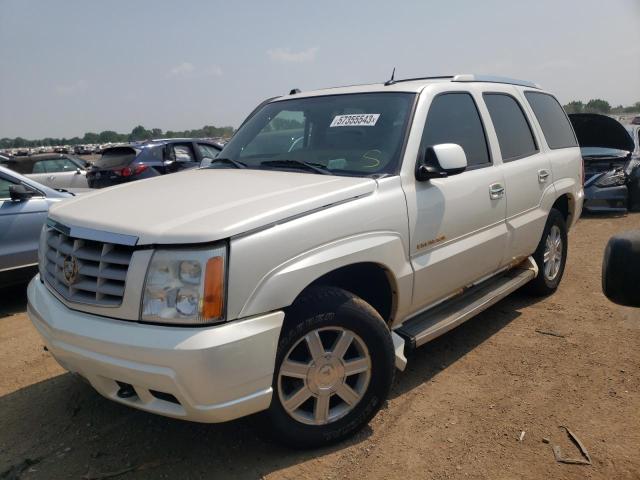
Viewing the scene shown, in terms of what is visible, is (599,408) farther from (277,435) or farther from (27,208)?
(27,208)

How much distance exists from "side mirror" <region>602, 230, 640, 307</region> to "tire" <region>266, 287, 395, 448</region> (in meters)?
1.41

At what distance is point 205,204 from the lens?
2.61m

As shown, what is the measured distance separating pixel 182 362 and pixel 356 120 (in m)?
2.00

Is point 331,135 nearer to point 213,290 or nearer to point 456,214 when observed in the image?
point 456,214

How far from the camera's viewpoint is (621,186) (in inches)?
371

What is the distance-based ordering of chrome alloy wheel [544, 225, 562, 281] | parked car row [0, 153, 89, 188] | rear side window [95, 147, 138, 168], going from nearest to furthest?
chrome alloy wheel [544, 225, 562, 281] → rear side window [95, 147, 138, 168] → parked car row [0, 153, 89, 188]

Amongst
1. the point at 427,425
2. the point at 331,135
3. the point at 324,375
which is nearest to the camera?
the point at 324,375

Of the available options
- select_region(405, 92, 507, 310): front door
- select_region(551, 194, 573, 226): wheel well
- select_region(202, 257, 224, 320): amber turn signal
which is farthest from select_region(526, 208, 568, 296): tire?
select_region(202, 257, 224, 320): amber turn signal

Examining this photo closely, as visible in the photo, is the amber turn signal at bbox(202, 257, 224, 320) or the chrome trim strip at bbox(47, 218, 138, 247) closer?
the amber turn signal at bbox(202, 257, 224, 320)

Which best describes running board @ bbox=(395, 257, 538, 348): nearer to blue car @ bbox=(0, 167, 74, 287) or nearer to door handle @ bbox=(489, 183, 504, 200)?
door handle @ bbox=(489, 183, 504, 200)

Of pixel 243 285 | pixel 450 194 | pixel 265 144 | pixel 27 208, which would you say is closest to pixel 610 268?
pixel 243 285

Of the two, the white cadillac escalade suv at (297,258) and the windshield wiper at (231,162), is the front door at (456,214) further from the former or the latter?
the windshield wiper at (231,162)

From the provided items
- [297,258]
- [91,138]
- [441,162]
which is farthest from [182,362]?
[91,138]

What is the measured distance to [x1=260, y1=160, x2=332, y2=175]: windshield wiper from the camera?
128 inches
